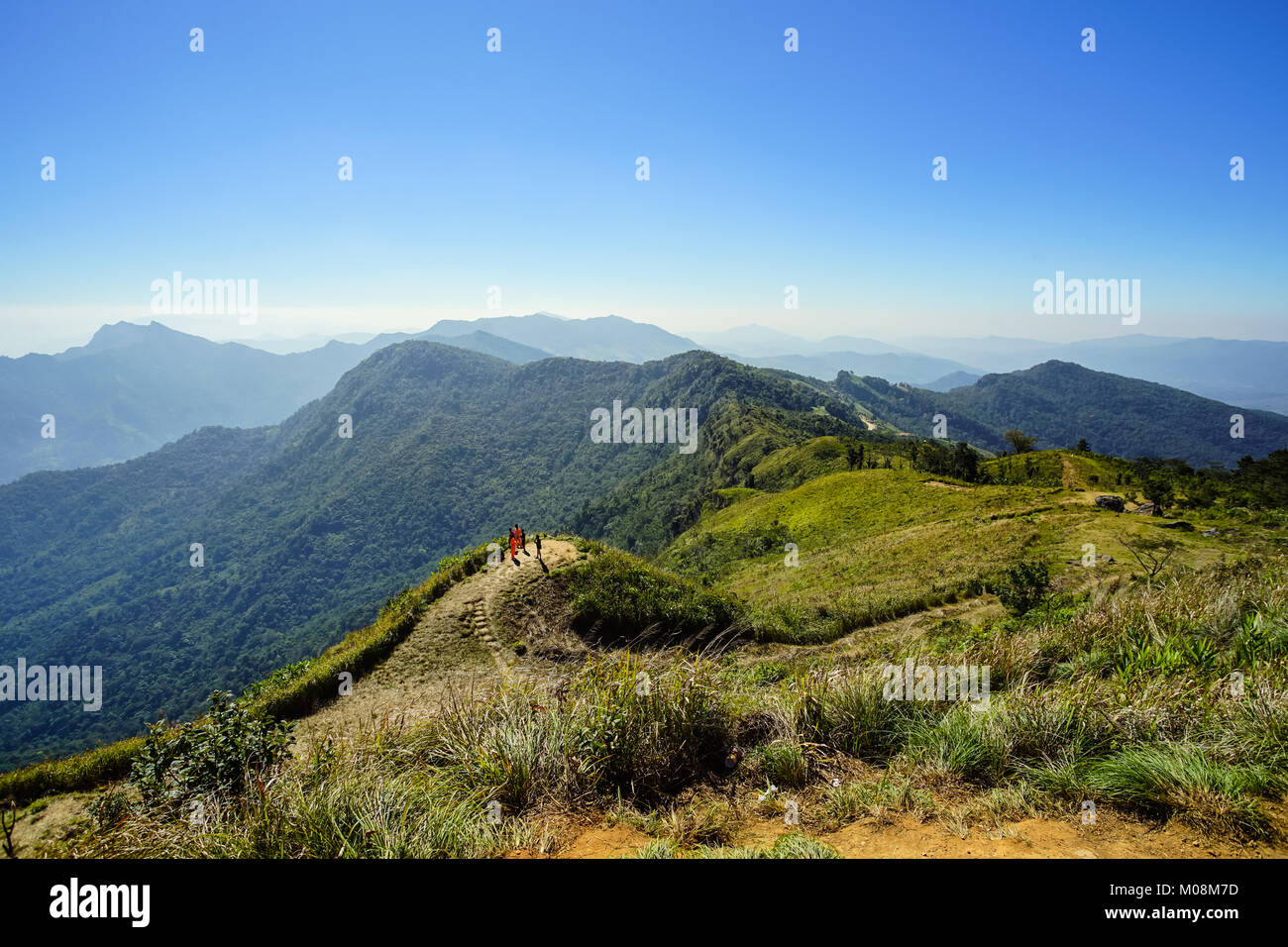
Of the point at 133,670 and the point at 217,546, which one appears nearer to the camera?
the point at 133,670

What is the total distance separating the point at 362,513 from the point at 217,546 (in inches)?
1884

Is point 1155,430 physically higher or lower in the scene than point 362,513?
higher

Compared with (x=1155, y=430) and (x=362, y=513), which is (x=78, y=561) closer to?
(x=362, y=513)

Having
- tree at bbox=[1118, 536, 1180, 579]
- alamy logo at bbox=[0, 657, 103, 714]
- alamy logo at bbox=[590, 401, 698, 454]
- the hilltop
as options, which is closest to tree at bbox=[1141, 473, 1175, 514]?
tree at bbox=[1118, 536, 1180, 579]

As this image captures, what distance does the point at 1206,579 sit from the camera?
7652 millimetres

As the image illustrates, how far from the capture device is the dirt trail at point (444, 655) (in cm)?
1141

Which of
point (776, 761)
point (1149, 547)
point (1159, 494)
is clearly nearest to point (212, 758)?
point (776, 761)

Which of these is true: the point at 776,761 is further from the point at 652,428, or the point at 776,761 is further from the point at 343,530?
the point at 343,530

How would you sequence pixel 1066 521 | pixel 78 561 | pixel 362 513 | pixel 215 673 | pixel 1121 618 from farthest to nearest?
pixel 78 561, pixel 362 513, pixel 215 673, pixel 1066 521, pixel 1121 618

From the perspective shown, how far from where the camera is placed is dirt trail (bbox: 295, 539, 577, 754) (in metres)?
11.4

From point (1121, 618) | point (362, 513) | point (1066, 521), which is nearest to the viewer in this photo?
point (1121, 618)

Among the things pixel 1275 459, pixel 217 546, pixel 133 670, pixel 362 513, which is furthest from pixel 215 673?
pixel 1275 459
